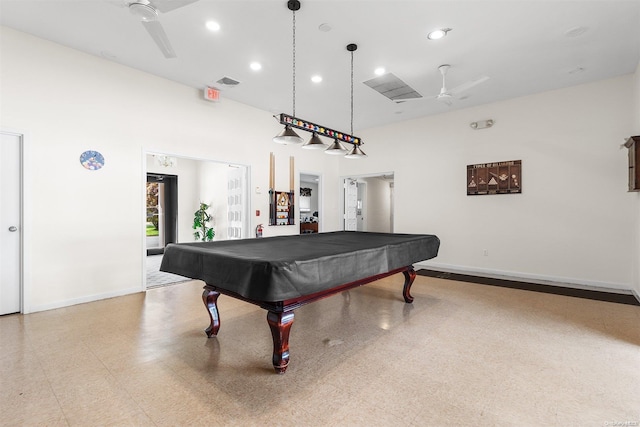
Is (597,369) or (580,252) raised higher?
(580,252)

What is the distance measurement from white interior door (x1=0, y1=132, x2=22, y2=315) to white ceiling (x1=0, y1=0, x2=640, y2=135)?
1.39m

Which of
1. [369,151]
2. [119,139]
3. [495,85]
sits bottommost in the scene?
[119,139]

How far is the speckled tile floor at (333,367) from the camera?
1.70 meters

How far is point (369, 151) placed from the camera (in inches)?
288

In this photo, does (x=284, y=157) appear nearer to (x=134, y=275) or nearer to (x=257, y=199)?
(x=257, y=199)

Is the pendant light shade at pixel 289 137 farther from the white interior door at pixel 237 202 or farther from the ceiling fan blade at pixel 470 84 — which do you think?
the white interior door at pixel 237 202

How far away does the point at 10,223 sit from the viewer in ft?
11.1

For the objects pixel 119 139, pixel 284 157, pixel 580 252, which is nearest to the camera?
pixel 119 139

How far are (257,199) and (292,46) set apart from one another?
3057 mm

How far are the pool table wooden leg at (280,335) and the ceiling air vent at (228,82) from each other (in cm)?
391

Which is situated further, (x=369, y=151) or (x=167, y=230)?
(x=167, y=230)

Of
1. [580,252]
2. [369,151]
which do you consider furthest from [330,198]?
[580,252]

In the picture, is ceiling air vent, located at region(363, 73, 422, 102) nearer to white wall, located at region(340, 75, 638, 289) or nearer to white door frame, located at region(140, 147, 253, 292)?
white wall, located at region(340, 75, 638, 289)

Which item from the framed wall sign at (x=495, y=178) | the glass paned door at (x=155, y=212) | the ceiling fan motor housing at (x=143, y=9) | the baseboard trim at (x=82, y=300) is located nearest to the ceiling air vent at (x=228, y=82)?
the ceiling fan motor housing at (x=143, y=9)
